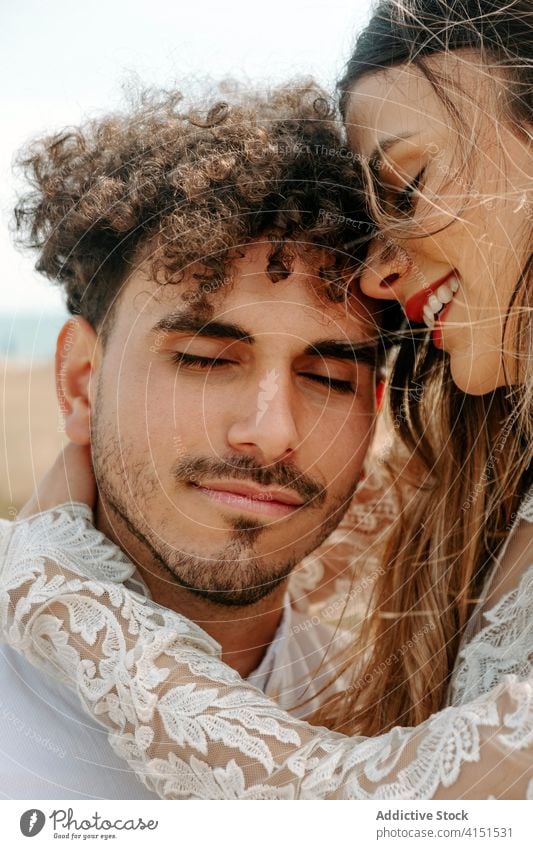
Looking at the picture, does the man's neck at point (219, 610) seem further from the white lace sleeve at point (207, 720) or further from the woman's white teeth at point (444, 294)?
the woman's white teeth at point (444, 294)

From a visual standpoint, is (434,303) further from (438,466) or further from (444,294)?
(438,466)

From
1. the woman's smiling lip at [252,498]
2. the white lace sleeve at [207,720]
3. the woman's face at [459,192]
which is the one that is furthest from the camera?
the woman's smiling lip at [252,498]

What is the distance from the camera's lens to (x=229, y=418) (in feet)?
3.70

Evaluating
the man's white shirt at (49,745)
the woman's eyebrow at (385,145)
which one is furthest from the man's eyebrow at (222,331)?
the man's white shirt at (49,745)

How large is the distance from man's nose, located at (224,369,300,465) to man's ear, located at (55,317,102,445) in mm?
230

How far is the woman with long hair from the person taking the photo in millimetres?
901

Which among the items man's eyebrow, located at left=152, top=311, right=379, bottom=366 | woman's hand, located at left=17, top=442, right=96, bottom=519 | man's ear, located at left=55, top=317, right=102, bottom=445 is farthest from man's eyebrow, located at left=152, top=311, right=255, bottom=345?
woman's hand, located at left=17, top=442, right=96, bottom=519

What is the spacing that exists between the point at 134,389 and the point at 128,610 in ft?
0.96

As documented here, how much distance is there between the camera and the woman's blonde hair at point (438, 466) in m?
1.05

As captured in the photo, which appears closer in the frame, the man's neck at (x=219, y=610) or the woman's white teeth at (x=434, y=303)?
the woman's white teeth at (x=434, y=303)

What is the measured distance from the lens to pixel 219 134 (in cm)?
118

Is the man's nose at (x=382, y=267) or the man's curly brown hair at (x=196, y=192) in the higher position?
the man's curly brown hair at (x=196, y=192)

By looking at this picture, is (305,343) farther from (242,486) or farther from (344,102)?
(344,102)

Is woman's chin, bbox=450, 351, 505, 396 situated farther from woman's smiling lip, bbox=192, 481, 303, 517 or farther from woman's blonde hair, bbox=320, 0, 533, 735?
woman's smiling lip, bbox=192, 481, 303, 517
